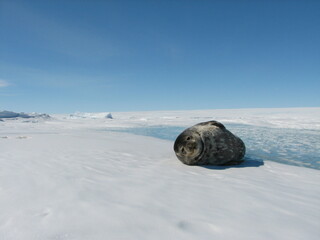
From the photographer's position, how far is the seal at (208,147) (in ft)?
13.6

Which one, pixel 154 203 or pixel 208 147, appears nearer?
pixel 154 203

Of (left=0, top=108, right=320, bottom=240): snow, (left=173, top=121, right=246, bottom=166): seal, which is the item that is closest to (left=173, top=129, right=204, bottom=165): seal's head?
(left=173, top=121, right=246, bottom=166): seal

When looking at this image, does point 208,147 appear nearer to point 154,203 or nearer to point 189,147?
point 189,147

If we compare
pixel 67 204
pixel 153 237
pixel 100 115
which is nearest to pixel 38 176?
pixel 67 204

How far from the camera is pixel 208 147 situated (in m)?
4.20

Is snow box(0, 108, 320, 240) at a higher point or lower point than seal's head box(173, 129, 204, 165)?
lower

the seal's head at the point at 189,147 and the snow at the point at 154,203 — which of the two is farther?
the seal's head at the point at 189,147

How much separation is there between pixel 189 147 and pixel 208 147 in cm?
37

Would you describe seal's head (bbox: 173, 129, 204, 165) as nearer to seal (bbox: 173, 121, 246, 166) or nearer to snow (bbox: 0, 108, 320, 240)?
seal (bbox: 173, 121, 246, 166)

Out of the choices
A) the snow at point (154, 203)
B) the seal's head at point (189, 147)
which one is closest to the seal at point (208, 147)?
the seal's head at point (189, 147)

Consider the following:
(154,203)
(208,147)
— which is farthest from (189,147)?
(154,203)

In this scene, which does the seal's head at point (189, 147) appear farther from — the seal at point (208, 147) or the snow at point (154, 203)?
the snow at point (154, 203)

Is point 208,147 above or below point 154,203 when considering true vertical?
above

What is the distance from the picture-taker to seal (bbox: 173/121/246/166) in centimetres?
414
